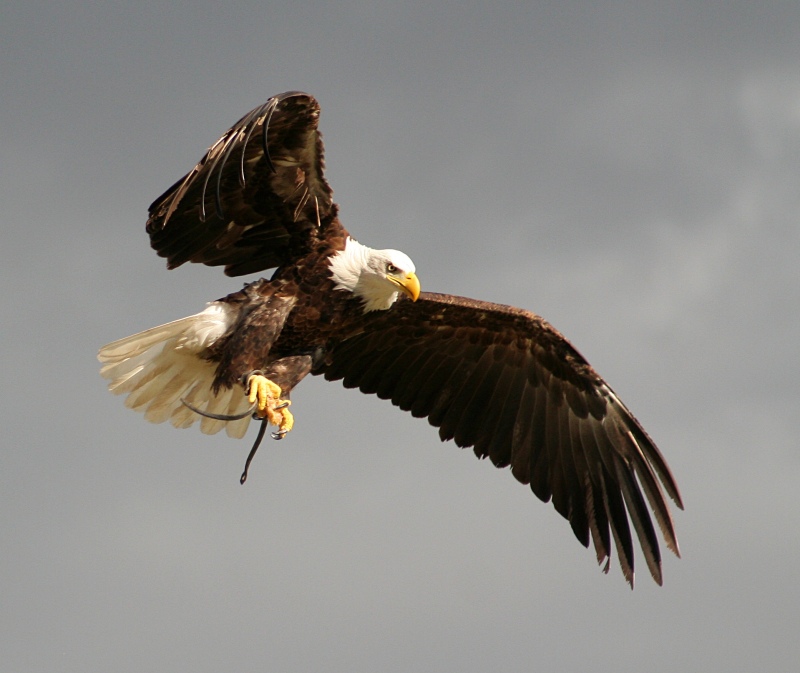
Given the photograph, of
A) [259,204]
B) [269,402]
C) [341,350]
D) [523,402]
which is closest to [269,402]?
[269,402]

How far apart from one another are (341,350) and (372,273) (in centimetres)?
141

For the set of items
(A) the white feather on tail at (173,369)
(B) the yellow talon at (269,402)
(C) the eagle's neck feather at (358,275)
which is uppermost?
(C) the eagle's neck feather at (358,275)

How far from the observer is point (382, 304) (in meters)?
8.34

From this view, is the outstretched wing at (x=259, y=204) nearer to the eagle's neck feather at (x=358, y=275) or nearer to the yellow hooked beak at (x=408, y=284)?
the eagle's neck feather at (x=358, y=275)

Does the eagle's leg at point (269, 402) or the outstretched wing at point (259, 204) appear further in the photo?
the eagle's leg at point (269, 402)

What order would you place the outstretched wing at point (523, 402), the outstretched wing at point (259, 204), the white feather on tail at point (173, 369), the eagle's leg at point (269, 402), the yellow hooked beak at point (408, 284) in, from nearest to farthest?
1. the outstretched wing at point (259, 204)
2. the eagle's leg at point (269, 402)
3. the yellow hooked beak at point (408, 284)
4. the white feather on tail at point (173, 369)
5. the outstretched wing at point (523, 402)

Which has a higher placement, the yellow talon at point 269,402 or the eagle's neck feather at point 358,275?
the eagle's neck feather at point 358,275

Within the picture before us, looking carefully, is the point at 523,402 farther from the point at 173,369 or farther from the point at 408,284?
the point at 173,369

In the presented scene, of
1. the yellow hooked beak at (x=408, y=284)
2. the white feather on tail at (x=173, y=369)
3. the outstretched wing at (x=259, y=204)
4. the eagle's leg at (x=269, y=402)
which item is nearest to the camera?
the outstretched wing at (x=259, y=204)

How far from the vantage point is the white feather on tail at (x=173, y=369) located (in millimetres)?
8258

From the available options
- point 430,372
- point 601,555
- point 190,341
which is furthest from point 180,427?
point 601,555

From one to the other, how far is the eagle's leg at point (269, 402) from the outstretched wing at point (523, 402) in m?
1.10

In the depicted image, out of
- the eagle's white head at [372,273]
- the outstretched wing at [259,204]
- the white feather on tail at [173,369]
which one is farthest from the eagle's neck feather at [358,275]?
the white feather on tail at [173,369]

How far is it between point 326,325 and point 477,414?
185 centimetres
